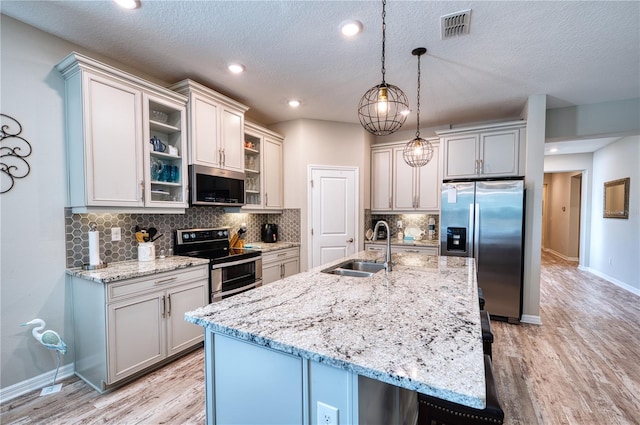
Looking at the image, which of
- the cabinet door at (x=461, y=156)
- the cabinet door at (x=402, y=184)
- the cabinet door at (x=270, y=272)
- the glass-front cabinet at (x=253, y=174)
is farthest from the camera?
the cabinet door at (x=402, y=184)

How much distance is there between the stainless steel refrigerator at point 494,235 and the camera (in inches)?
134

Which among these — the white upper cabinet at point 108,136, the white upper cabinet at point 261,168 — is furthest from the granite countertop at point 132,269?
the white upper cabinet at point 261,168

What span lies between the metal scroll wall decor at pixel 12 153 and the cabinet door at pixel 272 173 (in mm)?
2369

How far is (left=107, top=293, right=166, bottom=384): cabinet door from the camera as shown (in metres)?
2.09

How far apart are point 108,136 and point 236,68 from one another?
127cm

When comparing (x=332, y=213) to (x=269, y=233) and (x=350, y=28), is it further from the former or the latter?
(x=350, y=28)

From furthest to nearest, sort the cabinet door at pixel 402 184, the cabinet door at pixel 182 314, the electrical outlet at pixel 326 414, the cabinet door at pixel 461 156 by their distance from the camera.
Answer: the cabinet door at pixel 402 184
the cabinet door at pixel 461 156
the cabinet door at pixel 182 314
the electrical outlet at pixel 326 414

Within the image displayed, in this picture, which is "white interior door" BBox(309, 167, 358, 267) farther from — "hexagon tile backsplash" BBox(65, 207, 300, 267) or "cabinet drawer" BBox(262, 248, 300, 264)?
"hexagon tile backsplash" BBox(65, 207, 300, 267)

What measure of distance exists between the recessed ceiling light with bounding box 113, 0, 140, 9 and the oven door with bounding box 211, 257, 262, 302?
6.91 feet

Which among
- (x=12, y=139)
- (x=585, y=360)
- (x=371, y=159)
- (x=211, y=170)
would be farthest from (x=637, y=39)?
(x=12, y=139)

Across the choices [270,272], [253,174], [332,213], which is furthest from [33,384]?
[332,213]

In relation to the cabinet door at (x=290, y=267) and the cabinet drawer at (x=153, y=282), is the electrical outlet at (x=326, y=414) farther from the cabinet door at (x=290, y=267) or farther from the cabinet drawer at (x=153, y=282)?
the cabinet door at (x=290, y=267)

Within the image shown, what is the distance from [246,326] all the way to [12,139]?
231 cm

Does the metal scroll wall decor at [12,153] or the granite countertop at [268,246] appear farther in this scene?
the granite countertop at [268,246]
